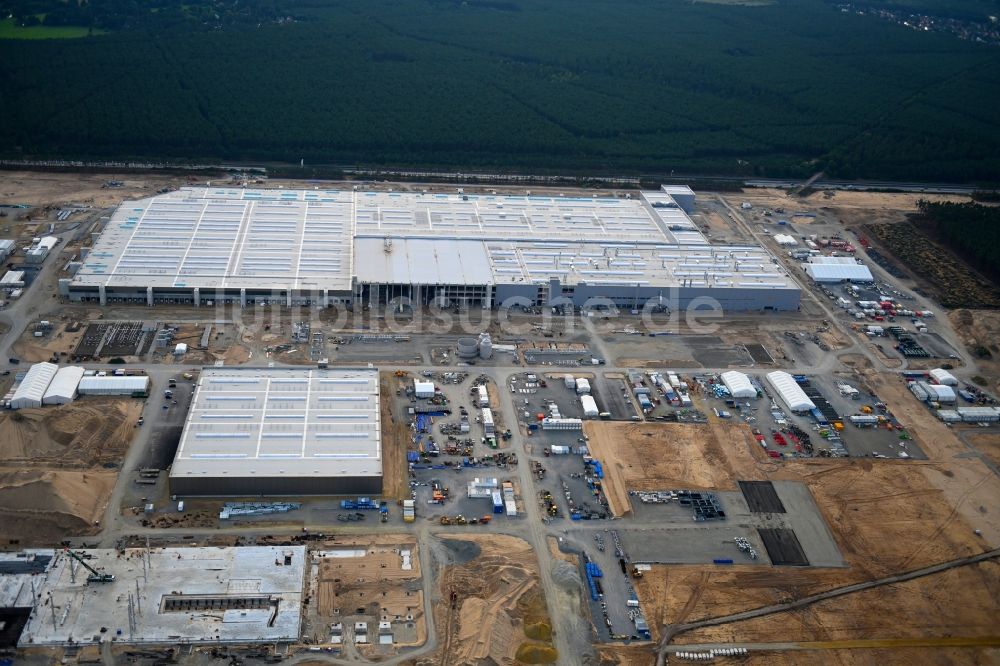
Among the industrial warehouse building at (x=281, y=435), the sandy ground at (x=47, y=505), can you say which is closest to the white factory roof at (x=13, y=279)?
the industrial warehouse building at (x=281, y=435)

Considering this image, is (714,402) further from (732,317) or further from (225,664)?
(225,664)

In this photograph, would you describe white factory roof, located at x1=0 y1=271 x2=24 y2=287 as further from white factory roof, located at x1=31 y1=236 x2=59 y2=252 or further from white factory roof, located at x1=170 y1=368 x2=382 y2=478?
white factory roof, located at x1=170 y1=368 x2=382 y2=478

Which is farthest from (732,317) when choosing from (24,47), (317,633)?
(24,47)

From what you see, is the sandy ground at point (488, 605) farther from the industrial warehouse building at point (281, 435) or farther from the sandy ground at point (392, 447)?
the industrial warehouse building at point (281, 435)

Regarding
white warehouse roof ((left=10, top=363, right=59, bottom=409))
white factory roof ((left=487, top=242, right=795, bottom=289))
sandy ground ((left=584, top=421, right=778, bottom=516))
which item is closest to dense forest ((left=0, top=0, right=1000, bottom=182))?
white factory roof ((left=487, top=242, right=795, bottom=289))

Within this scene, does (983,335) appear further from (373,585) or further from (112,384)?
(112,384)

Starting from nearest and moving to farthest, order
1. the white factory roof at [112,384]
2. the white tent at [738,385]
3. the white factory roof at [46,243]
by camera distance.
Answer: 1. the white factory roof at [112,384]
2. the white tent at [738,385]
3. the white factory roof at [46,243]
